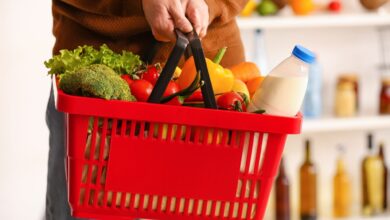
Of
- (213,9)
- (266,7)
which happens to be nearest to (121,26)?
(213,9)

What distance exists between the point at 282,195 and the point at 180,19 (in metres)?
2.33

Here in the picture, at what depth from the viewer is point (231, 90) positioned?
4.77 feet

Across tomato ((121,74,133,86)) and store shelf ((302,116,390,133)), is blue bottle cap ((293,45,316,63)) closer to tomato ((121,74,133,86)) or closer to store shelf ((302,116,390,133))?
tomato ((121,74,133,86))

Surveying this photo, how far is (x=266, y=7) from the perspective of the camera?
3.53m

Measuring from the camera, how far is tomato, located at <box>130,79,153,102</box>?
1.38 metres

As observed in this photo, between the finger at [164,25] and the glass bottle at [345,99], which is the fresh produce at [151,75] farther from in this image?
the glass bottle at [345,99]

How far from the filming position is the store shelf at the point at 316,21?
3488 millimetres

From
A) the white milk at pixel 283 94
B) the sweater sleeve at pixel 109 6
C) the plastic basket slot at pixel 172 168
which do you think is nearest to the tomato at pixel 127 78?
the plastic basket slot at pixel 172 168

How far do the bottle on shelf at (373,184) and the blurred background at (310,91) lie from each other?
0.9 inches

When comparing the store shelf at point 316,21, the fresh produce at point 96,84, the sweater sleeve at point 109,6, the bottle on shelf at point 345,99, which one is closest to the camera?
the fresh produce at point 96,84

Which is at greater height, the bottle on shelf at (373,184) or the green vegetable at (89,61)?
the green vegetable at (89,61)

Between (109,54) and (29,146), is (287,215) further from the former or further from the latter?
(109,54)

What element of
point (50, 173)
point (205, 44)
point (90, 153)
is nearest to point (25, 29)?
point (50, 173)

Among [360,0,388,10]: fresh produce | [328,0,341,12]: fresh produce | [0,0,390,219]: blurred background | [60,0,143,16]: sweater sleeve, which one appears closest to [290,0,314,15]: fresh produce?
[0,0,390,219]: blurred background
